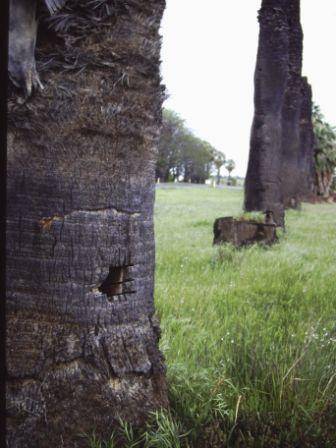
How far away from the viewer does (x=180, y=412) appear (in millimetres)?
2191

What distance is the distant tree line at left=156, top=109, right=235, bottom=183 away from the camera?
190 ft

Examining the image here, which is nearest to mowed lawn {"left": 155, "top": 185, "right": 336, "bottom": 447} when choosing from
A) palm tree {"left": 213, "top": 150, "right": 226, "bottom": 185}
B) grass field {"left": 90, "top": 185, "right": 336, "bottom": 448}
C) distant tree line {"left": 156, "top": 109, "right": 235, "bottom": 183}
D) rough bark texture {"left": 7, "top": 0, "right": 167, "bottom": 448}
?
grass field {"left": 90, "top": 185, "right": 336, "bottom": 448}

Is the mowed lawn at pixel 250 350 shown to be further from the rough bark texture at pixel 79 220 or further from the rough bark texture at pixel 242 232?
the rough bark texture at pixel 242 232

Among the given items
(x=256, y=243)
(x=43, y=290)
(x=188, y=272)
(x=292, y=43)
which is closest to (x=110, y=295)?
(x=43, y=290)

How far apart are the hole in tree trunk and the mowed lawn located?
2.02 feet

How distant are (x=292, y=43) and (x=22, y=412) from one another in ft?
46.0

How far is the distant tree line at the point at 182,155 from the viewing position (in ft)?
190

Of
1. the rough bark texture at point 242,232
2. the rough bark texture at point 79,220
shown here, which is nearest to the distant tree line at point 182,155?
the rough bark texture at point 242,232

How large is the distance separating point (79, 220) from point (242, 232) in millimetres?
6344

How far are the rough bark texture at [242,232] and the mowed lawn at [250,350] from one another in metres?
1.70

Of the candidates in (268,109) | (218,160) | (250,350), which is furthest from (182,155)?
(250,350)

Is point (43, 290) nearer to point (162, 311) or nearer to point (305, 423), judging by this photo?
point (305, 423)

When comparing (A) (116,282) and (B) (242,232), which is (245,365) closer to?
(A) (116,282)

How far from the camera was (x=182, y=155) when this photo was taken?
6222cm
